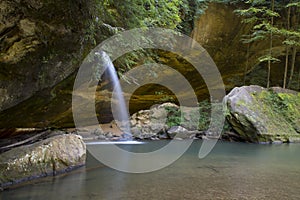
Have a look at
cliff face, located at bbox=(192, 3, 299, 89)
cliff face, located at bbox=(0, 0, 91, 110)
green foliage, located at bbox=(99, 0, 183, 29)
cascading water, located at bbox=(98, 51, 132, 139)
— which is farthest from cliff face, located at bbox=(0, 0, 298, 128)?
cliff face, located at bbox=(192, 3, 299, 89)

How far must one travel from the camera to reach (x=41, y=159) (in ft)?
13.8

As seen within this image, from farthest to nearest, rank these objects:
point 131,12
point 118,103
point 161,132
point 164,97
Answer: point 164,97
point 161,132
point 118,103
point 131,12

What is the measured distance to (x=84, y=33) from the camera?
3.37 metres

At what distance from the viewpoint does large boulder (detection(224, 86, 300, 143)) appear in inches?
337

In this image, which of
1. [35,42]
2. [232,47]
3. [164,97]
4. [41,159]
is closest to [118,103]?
[164,97]

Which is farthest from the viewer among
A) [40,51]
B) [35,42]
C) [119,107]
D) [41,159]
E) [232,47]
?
[232,47]

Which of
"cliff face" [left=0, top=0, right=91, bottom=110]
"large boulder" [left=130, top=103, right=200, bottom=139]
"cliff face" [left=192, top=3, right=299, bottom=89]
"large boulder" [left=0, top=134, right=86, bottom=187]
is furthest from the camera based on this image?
"large boulder" [left=130, top=103, right=200, bottom=139]

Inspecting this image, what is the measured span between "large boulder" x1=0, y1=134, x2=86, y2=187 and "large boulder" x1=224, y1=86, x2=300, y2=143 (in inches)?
219

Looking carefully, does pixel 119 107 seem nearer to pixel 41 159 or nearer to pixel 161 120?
pixel 161 120

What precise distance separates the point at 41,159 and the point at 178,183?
2.14 metres

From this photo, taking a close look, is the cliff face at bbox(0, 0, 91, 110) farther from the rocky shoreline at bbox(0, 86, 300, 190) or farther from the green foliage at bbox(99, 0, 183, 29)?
the rocky shoreline at bbox(0, 86, 300, 190)

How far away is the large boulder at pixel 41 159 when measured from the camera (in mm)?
3842

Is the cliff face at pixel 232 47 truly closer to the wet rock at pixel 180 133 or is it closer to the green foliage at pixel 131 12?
the wet rock at pixel 180 133

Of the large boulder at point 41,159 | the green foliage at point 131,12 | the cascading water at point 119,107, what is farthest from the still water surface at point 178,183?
the green foliage at point 131,12
